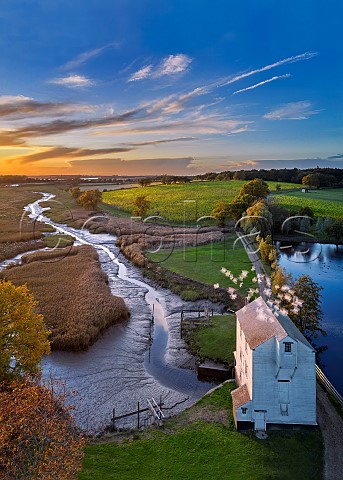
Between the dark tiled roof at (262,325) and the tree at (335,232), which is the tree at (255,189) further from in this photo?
the dark tiled roof at (262,325)

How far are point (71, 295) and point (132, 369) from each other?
1819 cm

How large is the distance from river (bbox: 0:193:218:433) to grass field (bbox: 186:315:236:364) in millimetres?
1376

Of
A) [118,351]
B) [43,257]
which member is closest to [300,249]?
[43,257]

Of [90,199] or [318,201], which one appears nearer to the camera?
[318,201]

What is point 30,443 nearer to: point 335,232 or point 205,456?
point 205,456

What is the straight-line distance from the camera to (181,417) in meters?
28.8

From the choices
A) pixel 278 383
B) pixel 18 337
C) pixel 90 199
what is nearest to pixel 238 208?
pixel 90 199

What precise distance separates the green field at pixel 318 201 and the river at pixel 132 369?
74935mm

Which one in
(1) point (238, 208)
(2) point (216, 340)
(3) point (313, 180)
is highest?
(3) point (313, 180)

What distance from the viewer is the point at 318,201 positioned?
5143 inches

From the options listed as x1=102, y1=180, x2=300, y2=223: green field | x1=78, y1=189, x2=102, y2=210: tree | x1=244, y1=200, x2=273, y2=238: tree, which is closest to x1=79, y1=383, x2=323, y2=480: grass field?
x1=244, y1=200, x2=273, y2=238: tree

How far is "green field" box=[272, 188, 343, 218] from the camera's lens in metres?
115

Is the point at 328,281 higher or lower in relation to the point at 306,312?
lower

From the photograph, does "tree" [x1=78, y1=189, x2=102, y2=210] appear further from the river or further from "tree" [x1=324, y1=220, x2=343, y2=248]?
the river
